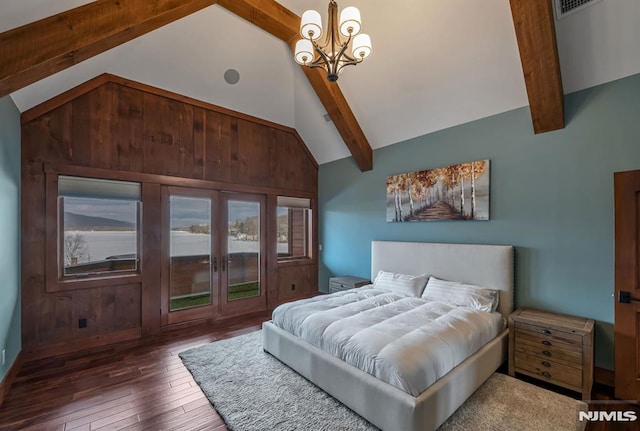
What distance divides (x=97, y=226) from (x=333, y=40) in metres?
3.83

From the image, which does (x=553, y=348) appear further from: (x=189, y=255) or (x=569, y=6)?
(x=189, y=255)

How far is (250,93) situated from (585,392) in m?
5.57

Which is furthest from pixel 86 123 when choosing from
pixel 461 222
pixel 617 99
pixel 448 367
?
pixel 617 99

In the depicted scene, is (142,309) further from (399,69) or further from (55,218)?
(399,69)

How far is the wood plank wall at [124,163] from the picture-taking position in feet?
11.0

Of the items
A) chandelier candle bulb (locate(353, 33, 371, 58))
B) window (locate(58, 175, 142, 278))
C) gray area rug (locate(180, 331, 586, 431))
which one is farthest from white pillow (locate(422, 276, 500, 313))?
window (locate(58, 175, 142, 278))

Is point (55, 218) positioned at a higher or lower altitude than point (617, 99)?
lower

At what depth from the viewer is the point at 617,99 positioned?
2709mm

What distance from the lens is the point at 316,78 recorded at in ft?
13.7

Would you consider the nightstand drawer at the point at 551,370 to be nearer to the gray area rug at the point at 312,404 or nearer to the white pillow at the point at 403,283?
the gray area rug at the point at 312,404

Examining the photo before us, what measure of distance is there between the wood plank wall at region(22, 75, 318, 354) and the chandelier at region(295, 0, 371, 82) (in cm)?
266

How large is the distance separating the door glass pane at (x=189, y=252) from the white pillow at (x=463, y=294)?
3485mm

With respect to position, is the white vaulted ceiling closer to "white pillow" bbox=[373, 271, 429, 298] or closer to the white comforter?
"white pillow" bbox=[373, 271, 429, 298]

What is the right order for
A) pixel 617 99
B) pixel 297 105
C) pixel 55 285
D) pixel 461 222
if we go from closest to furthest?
1. pixel 617 99
2. pixel 55 285
3. pixel 461 222
4. pixel 297 105
